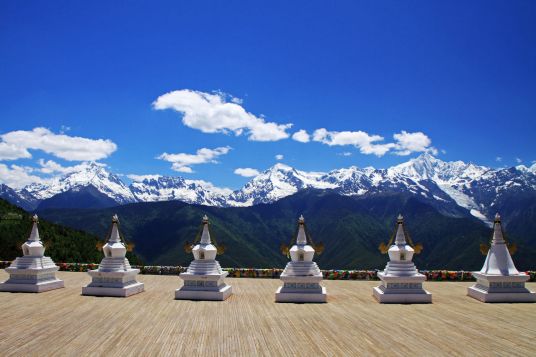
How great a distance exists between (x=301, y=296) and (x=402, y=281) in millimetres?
5045

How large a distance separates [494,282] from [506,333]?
7.49 metres

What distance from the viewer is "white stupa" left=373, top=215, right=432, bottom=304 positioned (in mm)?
22547

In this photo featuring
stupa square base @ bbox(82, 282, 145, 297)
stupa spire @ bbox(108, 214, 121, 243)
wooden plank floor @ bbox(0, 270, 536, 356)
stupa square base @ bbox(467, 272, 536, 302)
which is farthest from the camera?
stupa spire @ bbox(108, 214, 121, 243)

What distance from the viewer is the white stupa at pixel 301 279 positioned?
2253cm

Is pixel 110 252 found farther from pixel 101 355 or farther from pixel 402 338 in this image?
pixel 402 338

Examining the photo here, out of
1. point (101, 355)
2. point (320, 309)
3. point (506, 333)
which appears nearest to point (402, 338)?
point (506, 333)

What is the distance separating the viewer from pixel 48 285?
25656 millimetres

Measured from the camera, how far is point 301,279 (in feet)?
74.3

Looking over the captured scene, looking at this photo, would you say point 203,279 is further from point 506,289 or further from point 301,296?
point 506,289

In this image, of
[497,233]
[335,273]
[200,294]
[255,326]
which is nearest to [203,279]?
[200,294]

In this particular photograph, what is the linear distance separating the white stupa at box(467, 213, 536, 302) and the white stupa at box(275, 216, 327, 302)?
27.0ft

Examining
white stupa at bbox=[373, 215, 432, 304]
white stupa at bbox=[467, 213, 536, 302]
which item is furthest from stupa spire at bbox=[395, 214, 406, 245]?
white stupa at bbox=[467, 213, 536, 302]

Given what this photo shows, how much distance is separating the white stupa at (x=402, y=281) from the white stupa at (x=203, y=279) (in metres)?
8.07

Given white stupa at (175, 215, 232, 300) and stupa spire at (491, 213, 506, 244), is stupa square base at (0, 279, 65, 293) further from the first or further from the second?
stupa spire at (491, 213, 506, 244)
